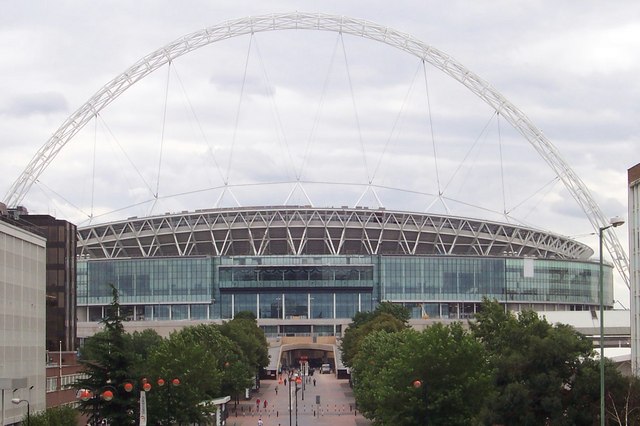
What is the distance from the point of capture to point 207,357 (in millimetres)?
94875

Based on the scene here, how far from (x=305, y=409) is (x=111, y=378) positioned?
47094 millimetres

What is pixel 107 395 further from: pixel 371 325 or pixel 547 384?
pixel 371 325

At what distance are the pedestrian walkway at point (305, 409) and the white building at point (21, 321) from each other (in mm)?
22432

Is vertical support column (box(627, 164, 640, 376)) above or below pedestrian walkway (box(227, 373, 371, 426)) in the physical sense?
above

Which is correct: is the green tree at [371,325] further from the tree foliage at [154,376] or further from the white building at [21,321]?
the white building at [21,321]

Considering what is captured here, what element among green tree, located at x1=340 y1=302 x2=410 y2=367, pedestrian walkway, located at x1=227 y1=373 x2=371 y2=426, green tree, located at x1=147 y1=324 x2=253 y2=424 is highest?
green tree, located at x1=340 y1=302 x2=410 y2=367

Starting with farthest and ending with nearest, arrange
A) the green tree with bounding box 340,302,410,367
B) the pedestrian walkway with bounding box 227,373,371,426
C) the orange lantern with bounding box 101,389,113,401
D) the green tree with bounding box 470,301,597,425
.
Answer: the green tree with bounding box 340,302,410,367, the pedestrian walkway with bounding box 227,373,371,426, the orange lantern with bounding box 101,389,113,401, the green tree with bounding box 470,301,597,425

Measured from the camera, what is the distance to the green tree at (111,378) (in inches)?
2854

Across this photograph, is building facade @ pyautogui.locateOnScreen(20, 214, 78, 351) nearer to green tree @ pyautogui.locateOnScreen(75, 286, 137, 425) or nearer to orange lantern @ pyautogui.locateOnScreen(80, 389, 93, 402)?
orange lantern @ pyautogui.locateOnScreen(80, 389, 93, 402)

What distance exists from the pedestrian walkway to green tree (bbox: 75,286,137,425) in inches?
888

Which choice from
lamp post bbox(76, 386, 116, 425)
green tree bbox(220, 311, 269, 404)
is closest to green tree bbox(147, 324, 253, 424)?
lamp post bbox(76, 386, 116, 425)

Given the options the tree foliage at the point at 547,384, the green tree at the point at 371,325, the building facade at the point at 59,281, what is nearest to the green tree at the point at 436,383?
the tree foliage at the point at 547,384

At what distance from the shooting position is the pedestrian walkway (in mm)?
103938

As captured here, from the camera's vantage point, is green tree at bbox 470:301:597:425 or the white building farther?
the white building
